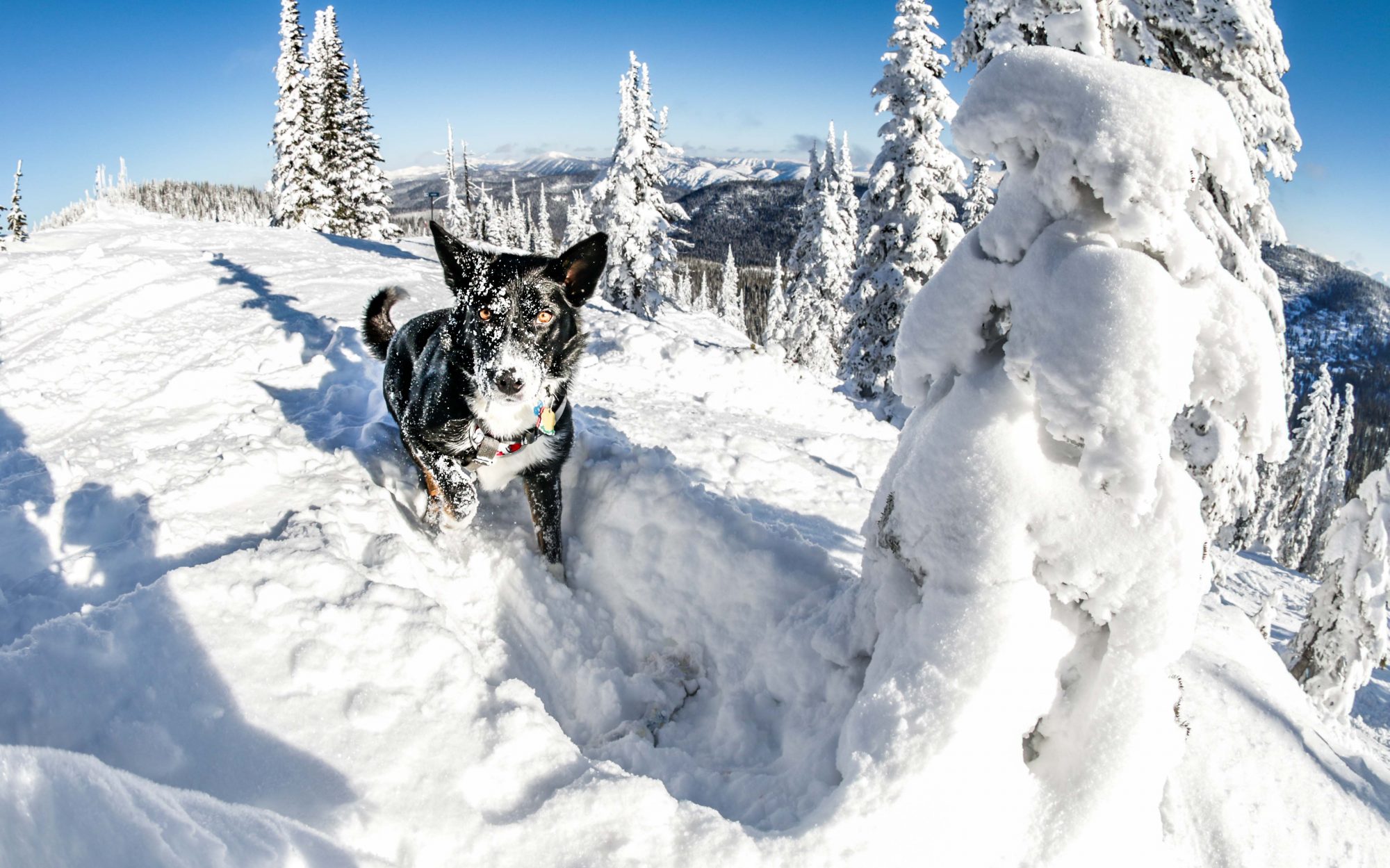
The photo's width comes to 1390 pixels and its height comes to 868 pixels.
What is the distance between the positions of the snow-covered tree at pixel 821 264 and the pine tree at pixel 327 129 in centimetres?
2427

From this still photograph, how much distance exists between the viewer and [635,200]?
30.2 meters

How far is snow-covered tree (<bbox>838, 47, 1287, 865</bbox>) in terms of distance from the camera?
2.04 meters

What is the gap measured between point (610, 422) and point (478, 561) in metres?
2.95

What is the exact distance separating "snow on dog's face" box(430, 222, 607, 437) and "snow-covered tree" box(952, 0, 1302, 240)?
192 inches

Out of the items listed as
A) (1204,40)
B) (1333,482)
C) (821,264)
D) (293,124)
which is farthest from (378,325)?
(1333,482)

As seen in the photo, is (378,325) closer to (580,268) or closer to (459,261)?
(459,261)

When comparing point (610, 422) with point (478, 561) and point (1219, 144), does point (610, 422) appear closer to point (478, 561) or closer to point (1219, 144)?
point (478, 561)

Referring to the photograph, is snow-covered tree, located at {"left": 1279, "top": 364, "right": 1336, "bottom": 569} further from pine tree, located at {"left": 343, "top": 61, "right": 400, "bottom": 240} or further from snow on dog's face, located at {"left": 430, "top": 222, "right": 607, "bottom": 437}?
pine tree, located at {"left": 343, "top": 61, "right": 400, "bottom": 240}

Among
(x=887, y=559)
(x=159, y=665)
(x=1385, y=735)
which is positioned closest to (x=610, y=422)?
(x=887, y=559)

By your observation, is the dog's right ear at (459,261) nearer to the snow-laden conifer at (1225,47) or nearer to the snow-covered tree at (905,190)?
the snow-laden conifer at (1225,47)

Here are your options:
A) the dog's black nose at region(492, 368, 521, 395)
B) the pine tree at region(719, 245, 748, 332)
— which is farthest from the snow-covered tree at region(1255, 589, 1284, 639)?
the pine tree at region(719, 245, 748, 332)

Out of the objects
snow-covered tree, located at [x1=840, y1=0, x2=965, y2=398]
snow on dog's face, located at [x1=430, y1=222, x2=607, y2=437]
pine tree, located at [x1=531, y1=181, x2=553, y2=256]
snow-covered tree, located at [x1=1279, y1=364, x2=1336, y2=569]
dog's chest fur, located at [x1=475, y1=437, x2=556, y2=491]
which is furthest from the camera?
pine tree, located at [x1=531, y1=181, x2=553, y2=256]

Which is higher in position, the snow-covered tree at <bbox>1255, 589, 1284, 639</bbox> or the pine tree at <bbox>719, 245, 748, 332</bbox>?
the pine tree at <bbox>719, 245, 748, 332</bbox>

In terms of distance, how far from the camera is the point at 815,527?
498cm
